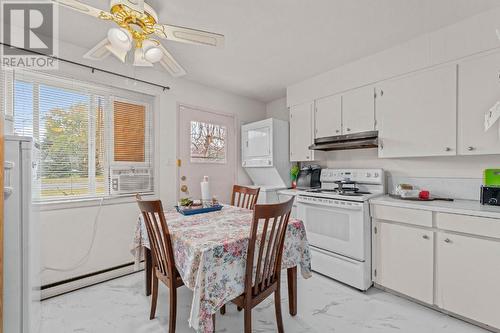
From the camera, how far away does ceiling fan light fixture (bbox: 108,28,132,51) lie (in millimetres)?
1406

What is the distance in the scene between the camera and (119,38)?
1.42m

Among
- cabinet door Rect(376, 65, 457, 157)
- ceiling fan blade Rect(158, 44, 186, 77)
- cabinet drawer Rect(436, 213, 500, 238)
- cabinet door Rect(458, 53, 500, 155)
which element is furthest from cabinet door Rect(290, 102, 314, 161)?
ceiling fan blade Rect(158, 44, 186, 77)

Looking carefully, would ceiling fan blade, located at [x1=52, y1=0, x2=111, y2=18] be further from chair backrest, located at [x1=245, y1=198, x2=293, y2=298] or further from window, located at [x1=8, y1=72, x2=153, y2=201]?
chair backrest, located at [x1=245, y1=198, x2=293, y2=298]

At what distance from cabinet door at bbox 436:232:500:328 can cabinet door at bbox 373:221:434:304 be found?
73mm

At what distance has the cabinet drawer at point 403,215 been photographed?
1.93 m

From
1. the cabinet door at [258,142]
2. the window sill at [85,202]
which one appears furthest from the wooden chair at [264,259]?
the cabinet door at [258,142]

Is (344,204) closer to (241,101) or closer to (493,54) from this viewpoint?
(493,54)

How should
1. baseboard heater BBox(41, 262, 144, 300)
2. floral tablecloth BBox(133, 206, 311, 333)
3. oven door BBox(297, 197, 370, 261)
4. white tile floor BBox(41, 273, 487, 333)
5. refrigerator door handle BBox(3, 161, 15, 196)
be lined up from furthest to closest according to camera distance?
oven door BBox(297, 197, 370, 261), baseboard heater BBox(41, 262, 144, 300), white tile floor BBox(41, 273, 487, 333), floral tablecloth BBox(133, 206, 311, 333), refrigerator door handle BBox(3, 161, 15, 196)

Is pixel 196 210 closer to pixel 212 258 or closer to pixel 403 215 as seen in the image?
pixel 212 258

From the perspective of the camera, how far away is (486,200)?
1875 millimetres

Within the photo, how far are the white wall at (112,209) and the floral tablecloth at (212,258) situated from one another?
1265mm

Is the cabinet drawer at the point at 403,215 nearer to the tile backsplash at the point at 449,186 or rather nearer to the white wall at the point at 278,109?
the tile backsplash at the point at 449,186

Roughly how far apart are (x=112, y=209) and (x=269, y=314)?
1979 millimetres

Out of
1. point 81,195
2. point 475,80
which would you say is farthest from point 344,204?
point 81,195
